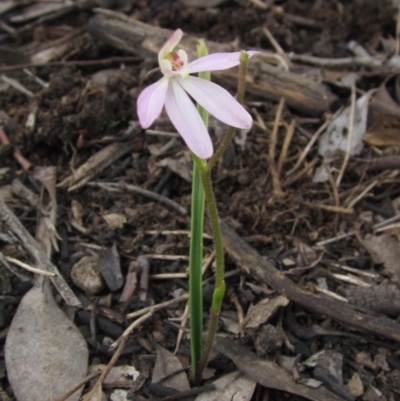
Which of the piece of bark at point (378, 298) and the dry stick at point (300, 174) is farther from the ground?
the dry stick at point (300, 174)

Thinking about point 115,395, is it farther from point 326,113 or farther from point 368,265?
point 326,113

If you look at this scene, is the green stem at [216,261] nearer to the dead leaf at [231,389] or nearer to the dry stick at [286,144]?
the dead leaf at [231,389]

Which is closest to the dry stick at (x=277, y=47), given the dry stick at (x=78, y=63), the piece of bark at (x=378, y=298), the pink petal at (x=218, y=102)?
the dry stick at (x=78, y=63)

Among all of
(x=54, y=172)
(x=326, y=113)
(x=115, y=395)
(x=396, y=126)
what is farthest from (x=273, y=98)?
(x=115, y=395)

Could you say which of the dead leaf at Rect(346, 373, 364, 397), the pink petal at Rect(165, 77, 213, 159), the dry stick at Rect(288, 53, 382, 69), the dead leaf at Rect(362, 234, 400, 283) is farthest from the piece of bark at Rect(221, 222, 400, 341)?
the dry stick at Rect(288, 53, 382, 69)

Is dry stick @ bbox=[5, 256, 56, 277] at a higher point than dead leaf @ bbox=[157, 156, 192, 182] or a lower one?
higher

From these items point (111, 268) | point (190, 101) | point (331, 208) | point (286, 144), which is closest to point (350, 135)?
point (286, 144)

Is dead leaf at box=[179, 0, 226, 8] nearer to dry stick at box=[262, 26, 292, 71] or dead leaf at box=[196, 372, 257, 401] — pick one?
dry stick at box=[262, 26, 292, 71]
